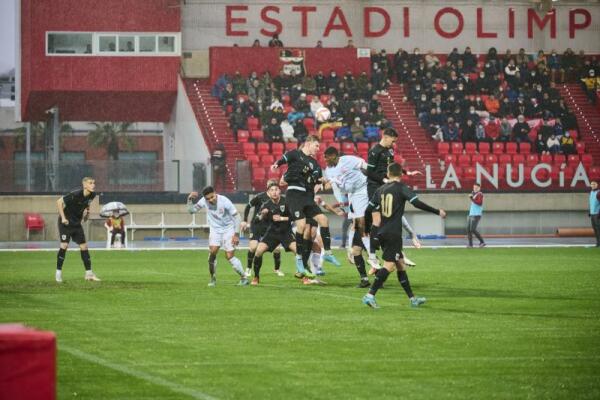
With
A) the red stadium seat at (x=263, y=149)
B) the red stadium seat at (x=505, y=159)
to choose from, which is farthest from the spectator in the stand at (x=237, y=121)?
the red stadium seat at (x=505, y=159)

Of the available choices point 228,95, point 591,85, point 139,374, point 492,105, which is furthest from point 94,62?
point 139,374

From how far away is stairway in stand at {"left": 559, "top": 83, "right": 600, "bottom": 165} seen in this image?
5235 centimetres

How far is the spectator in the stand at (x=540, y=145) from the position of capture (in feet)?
165

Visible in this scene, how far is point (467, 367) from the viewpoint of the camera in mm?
11586

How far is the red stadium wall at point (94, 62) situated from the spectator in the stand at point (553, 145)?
1584 centimetres

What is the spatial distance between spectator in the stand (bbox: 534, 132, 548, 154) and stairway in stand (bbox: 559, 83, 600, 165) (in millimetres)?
2273

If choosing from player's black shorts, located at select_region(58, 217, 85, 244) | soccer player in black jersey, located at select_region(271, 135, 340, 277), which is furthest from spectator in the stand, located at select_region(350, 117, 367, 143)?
soccer player in black jersey, located at select_region(271, 135, 340, 277)

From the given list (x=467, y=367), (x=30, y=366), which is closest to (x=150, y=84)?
(x=467, y=367)

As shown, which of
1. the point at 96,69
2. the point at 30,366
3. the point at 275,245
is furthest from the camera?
the point at 96,69

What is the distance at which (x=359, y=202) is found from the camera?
2194cm

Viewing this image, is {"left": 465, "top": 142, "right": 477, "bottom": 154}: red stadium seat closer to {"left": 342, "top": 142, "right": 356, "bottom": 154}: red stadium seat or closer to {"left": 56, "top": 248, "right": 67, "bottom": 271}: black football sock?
{"left": 342, "top": 142, "right": 356, "bottom": 154}: red stadium seat

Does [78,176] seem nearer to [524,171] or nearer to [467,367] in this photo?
[524,171]

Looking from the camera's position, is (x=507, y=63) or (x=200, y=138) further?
(x=507, y=63)

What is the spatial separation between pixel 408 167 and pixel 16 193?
14.7 m
